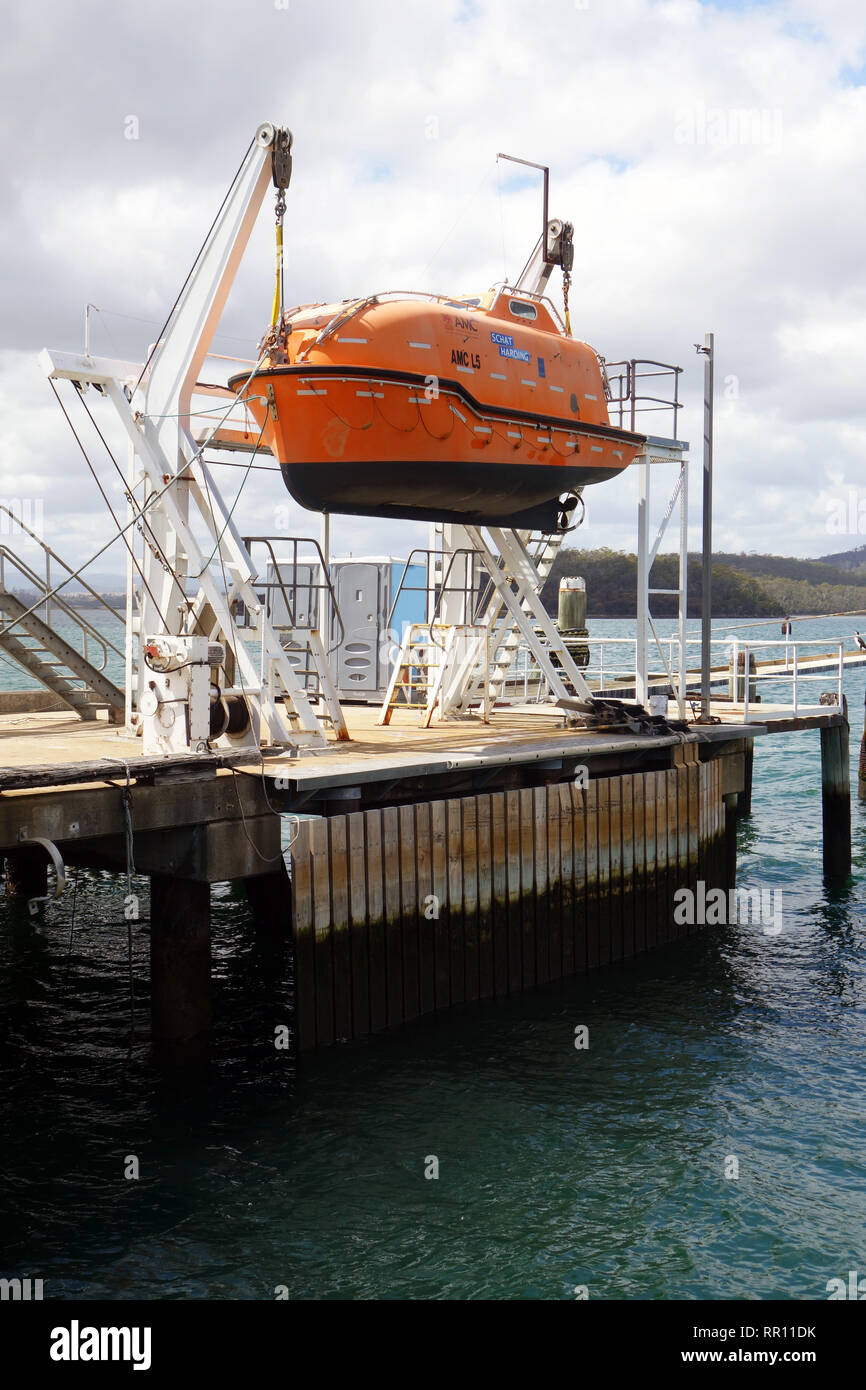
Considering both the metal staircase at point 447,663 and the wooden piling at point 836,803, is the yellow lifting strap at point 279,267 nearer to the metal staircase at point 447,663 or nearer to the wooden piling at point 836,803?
the metal staircase at point 447,663

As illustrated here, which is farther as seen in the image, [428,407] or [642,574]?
[642,574]

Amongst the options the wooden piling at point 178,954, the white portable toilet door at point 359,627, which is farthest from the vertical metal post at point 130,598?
the white portable toilet door at point 359,627

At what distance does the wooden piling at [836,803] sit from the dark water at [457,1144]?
503cm

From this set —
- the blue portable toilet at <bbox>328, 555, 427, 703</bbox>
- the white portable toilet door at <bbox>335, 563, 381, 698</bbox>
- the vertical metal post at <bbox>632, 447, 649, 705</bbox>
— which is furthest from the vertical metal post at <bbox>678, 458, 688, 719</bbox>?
the white portable toilet door at <bbox>335, 563, 381, 698</bbox>

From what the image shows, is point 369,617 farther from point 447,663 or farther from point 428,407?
point 428,407

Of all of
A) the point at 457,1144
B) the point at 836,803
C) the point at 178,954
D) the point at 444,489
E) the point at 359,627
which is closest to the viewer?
the point at 457,1144

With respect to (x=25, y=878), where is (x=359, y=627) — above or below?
above

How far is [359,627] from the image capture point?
2269 centimetres

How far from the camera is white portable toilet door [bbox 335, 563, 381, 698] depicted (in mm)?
21984

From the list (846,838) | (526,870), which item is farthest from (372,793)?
(846,838)

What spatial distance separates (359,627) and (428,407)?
31.9ft

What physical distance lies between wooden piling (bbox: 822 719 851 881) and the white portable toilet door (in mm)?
7928

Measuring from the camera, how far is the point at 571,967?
1391 centimetres

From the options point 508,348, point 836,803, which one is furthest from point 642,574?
point 836,803
